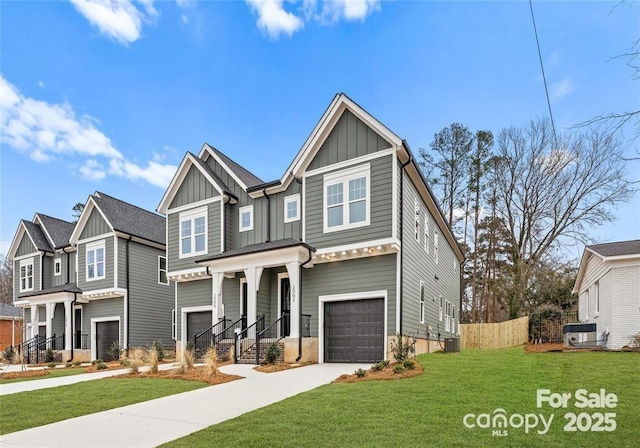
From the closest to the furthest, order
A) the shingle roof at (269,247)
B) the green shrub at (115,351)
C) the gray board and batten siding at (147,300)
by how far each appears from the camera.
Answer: the shingle roof at (269,247) < the green shrub at (115,351) < the gray board and batten siding at (147,300)

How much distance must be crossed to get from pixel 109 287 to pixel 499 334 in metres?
21.0

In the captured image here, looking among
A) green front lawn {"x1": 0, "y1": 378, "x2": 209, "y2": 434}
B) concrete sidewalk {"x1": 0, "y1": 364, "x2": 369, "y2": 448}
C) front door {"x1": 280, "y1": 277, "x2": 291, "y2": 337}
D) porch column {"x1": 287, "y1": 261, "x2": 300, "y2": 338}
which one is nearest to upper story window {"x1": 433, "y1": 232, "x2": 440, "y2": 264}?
front door {"x1": 280, "y1": 277, "x2": 291, "y2": 337}

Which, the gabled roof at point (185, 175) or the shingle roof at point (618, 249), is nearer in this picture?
the shingle roof at point (618, 249)

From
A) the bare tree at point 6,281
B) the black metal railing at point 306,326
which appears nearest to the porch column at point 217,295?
the black metal railing at point 306,326

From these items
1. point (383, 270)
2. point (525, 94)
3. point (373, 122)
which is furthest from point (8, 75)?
point (525, 94)

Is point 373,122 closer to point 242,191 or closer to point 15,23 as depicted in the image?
point 242,191

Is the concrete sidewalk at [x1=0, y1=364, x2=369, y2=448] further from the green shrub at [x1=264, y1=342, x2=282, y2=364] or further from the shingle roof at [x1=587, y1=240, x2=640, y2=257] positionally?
the shingle roof at [x1=587, y1=240, x2=640, y2=257]

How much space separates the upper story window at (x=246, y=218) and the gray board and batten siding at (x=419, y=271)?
22.2 ft

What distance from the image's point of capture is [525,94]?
36.6 ft

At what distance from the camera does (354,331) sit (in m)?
14.4

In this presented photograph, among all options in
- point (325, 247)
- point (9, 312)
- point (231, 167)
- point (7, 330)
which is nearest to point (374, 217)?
point (325, 247)

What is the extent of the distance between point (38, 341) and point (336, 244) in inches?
834

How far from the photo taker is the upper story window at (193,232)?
753 inches

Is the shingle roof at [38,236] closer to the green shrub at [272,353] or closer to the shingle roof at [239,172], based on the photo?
the shingle roof at [239,172]
